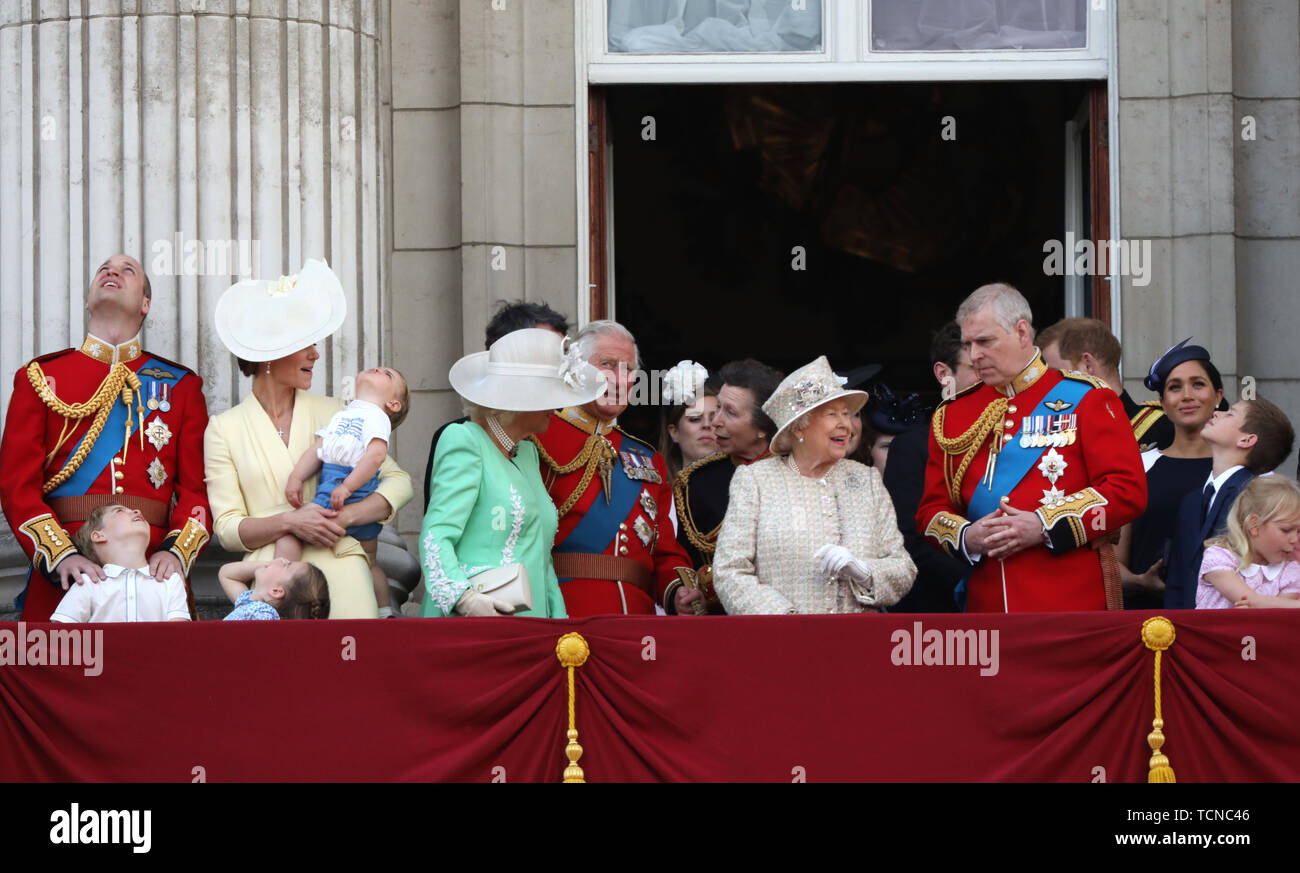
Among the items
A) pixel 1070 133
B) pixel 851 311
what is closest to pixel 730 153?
pixel 851 311

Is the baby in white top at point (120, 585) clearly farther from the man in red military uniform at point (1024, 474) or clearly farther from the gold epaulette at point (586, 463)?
the man in red military uniform at point (1024, 474)

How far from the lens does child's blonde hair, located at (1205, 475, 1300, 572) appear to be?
21.2 feet

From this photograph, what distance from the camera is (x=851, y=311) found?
15953 mm

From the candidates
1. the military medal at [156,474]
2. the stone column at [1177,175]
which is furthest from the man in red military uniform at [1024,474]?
the military medal at [156,474]

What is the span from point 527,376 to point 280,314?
1122 mm

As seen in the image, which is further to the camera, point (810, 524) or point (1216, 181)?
point (1216, 181)

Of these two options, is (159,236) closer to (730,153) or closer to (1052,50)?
(1052,50)

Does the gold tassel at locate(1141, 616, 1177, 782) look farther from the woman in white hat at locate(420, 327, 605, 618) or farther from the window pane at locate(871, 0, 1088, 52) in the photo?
the window pane at locate(871, 0, 1088, 52)

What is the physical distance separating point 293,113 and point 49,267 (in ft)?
4.07

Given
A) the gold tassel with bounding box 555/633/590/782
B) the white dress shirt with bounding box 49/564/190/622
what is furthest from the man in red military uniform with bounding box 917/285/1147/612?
the white dress shirt with bounding box 49/564/190/622

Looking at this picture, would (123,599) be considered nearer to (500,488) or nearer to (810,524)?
(500,488)

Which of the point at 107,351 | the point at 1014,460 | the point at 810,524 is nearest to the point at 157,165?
the point at 107,351

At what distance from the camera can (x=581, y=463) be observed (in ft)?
23.8
